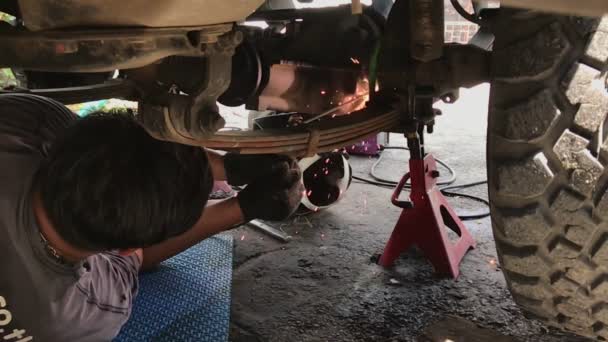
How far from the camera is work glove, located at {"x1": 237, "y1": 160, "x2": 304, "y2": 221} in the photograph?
5.39 feet

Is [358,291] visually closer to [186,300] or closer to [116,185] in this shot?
[186,300]

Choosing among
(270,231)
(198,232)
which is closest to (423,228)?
(270,231)

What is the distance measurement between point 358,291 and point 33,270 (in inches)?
45.6

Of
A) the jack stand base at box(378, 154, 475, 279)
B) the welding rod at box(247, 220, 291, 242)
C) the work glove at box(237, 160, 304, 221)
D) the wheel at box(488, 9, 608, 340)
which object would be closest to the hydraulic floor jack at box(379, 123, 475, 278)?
the jack stand base at box(378, 154, 475, 279)

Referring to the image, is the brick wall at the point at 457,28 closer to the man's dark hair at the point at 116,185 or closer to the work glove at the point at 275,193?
the work glove at the point at 275,193

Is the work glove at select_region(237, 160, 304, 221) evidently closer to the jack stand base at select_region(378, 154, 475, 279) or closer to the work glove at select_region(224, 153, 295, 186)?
the work glove at select_region(224, 153, 295, 186)

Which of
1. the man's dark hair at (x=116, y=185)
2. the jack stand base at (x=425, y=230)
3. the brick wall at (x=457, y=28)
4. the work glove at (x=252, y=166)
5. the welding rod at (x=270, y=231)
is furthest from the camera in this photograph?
the brick wall at (x=457, y=28)

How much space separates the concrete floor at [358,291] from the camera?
174cm

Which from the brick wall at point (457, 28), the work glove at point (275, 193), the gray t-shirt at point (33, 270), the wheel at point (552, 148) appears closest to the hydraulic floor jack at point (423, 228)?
the work glove at point (275, 193)

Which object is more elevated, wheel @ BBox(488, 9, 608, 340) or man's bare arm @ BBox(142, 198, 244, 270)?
wheel @ BBox(488, 9, 608, 340)

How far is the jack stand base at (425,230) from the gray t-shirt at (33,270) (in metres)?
1.09

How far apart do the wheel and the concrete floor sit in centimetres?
64

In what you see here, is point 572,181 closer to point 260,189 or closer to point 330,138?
point 330,138

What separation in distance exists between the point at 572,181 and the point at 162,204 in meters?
0.86
